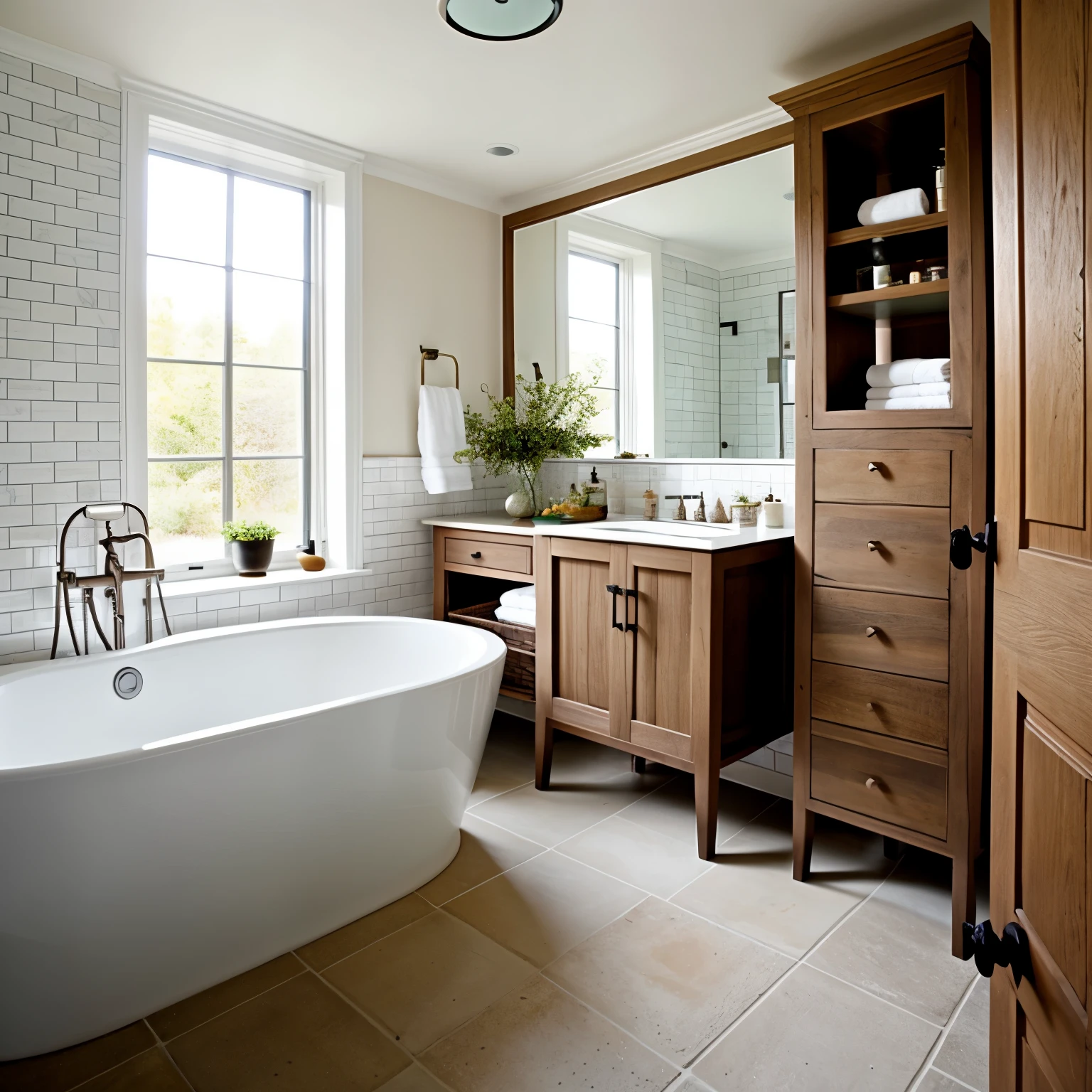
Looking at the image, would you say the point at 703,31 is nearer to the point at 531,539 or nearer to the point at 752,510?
the point at 752,510

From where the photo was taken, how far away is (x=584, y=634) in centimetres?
297

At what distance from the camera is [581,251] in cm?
373

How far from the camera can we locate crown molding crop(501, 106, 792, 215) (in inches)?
118

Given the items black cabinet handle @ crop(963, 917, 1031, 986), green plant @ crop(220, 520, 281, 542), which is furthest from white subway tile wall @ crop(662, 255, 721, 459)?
black cabinet handle @ crop(963, 917, 1031, 986)

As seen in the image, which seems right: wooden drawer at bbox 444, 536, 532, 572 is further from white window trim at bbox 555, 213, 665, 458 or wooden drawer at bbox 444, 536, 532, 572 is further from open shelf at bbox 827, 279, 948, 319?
open shelf at bbox 827, 279, 948, 319

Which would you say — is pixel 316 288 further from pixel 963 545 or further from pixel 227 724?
pixel 963 545

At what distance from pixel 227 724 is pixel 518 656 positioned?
1.20 m

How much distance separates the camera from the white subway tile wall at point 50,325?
2.60 meters

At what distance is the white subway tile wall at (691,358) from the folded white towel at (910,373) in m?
0.85

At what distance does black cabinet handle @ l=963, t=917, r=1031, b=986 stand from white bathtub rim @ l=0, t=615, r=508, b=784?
1477 millimetres

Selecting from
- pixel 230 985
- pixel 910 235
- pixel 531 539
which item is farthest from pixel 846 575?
pixel 230 985

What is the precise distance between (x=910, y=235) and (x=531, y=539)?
1704 mm

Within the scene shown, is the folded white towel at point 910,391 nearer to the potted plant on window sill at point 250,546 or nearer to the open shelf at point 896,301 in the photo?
the open shelf at point 896,301

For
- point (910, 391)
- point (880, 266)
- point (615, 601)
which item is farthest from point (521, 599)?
point (880, 266)
